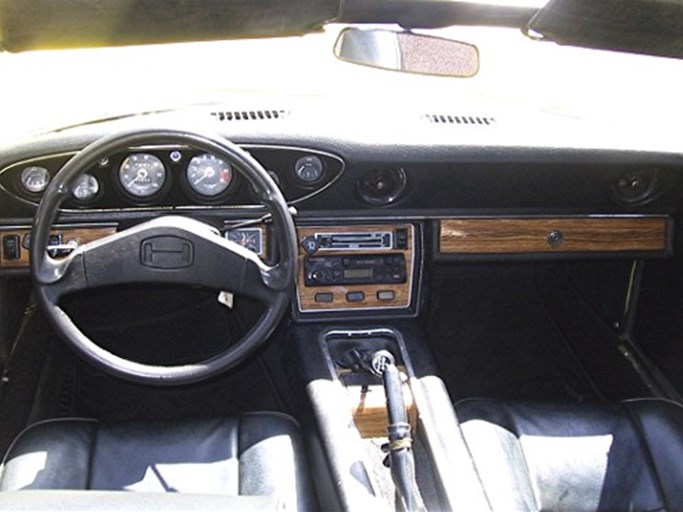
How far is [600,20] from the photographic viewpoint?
5.16 ft

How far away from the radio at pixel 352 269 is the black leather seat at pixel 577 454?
506 millimetres

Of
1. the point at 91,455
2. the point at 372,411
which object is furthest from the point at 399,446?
the point at 91,455

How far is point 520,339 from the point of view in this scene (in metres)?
3.36

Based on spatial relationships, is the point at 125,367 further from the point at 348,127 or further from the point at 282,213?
the point at 348,127

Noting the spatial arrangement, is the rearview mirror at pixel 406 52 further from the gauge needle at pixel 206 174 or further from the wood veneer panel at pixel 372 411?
the wood veneer panel at pixel 372 411

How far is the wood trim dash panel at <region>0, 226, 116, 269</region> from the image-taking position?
2516 millimetres

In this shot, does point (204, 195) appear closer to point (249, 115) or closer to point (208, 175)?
point (208, 175)

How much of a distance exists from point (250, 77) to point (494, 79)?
91 centimetres

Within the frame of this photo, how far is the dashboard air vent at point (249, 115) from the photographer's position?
249cm

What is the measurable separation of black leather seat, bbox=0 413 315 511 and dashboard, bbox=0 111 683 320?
0.51 m

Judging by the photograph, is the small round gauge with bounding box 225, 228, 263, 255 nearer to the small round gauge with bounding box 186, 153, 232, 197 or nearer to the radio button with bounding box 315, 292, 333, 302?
the small round gauge with bounding box 186, 153, 232, 197

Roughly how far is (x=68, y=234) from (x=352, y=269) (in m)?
0.85

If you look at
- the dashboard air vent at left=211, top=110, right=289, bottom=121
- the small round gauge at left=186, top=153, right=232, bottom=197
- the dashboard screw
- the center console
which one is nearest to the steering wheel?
the small round gauge at left=186, top=153, right=232, bottom=197

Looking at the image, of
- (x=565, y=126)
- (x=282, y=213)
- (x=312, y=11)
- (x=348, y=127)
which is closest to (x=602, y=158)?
(x=565, y=126)
